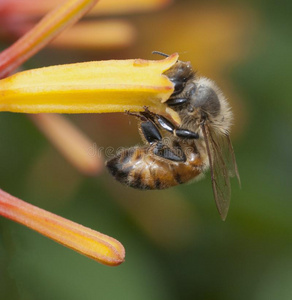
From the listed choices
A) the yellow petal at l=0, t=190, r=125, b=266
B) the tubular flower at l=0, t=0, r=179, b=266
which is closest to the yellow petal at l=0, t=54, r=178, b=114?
the tubular flower at l=0, t=0, r=179, b=266

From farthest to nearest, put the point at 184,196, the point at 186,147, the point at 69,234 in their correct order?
the point at 184,196, the point at 186,147, the point at 69,234

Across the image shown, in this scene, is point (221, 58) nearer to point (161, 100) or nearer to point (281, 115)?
point (281, 115)

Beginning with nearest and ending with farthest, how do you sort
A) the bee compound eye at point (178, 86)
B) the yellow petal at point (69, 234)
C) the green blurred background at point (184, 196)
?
the yellow petal at point (69, 234) → the bee compound eye at point (178, 86) → the green blurred background at point (184, 196)

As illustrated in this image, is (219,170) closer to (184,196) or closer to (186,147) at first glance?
(186,147)

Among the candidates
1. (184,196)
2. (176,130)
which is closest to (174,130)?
(176,130)

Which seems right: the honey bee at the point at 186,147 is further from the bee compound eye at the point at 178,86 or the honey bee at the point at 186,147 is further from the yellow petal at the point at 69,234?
the yellow petal at the point at 69,234

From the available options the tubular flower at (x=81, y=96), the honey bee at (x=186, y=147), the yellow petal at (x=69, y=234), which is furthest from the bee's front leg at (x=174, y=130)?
the yellow petal at (x=69, y=234)
